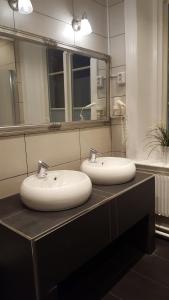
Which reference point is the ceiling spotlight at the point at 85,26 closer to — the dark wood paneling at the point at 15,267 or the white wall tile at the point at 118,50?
the white wall tile at the point at 118,50

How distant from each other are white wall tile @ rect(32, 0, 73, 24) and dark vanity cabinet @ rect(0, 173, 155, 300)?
1232 millimetres

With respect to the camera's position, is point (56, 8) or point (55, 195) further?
point (56, 8)

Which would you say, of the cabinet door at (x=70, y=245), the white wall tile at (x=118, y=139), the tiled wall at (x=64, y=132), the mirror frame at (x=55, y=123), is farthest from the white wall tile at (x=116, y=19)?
the cabinet door at (x=70, y=245)

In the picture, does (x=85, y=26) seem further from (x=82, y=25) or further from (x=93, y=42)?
(x=93, y=42)

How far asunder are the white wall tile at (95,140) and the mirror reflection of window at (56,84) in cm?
28

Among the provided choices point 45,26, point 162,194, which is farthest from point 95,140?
point 45,26

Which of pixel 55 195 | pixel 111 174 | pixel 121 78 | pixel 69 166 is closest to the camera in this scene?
pixel 55 195

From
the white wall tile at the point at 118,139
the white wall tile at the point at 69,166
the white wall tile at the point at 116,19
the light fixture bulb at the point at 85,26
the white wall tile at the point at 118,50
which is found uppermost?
the white wall tile at the point at 116,19

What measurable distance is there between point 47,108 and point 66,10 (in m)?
0.75

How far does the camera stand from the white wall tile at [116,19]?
1.99 metres

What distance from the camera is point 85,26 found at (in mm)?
1771

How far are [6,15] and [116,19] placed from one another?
1.06m

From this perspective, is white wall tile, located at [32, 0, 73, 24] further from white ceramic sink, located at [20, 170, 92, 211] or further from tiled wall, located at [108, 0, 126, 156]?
white ceramic sink, located at [20, 170, 92, 211]

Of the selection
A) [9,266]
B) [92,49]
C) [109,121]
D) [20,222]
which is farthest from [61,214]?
[92,49]
